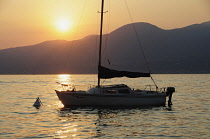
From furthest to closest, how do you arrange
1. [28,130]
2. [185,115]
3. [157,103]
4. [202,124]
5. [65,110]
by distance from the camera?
[157,103], [65,110], [185,115], [202,124], [28,130]

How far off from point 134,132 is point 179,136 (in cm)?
344

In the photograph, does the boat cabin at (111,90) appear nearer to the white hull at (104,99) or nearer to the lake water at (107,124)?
the white hull at (104,99)

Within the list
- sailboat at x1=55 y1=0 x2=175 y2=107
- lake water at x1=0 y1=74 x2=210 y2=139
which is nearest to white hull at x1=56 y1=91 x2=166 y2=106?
sailboat at x1=55 y1=0 x2=175 y2=107

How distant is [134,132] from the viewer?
2589 centimetres

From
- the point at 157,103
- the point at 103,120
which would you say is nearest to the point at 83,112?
the point at 103,120

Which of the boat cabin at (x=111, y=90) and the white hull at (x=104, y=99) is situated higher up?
the boat cabin at (x=111, y=90)

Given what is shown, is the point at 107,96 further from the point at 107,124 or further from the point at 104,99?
the point at 107,124

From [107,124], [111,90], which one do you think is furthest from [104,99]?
[107,124]

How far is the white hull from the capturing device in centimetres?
3916

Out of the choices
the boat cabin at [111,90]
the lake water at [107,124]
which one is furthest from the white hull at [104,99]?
the lake water at [107,124]

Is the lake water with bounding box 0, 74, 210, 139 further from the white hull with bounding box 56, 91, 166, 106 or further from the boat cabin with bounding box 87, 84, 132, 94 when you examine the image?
the boat cabin with bounding box 87, 84, 132, 94

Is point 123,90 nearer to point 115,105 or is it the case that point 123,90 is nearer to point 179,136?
point 115,105

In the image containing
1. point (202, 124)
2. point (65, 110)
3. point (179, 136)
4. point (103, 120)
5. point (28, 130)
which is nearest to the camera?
point (179, 136)

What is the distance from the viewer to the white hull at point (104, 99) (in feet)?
128
